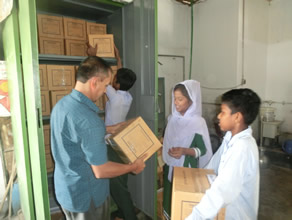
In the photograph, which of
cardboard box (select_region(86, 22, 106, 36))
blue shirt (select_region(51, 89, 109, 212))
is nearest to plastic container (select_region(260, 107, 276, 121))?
cardboard box (select_region(86, 22, 106, 36))

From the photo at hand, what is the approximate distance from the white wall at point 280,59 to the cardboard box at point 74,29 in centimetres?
400

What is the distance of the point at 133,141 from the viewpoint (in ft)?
4.62

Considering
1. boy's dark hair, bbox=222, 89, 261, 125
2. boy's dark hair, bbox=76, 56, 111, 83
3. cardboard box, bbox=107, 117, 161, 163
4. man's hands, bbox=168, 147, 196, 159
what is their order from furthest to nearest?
man's hands, bbox=168, 147, 196, 159, cardboard box, bbox=107, 117, 161, 163, boy's dark hair, bbox=76, 56, 111, 83, boy's dark hair, bbox=222, 89, 261, 125

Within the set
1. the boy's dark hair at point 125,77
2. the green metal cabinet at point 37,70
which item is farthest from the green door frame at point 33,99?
the boy's dark hair at point 125,77

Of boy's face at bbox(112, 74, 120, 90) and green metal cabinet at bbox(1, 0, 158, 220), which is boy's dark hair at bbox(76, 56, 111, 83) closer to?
green metal cabinet at bbox(1, 0, 158, 220)

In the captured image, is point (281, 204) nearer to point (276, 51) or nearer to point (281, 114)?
point (281, 114)

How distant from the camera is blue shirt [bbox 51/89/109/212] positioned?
110cm

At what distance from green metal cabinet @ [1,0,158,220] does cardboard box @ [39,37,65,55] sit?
94 millimetres

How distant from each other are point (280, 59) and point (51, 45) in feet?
14.2

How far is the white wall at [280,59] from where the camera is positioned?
412 centimetres

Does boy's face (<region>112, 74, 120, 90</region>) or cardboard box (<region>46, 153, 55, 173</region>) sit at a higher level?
boy's face (<region>112, 74, 120, 90</region>)

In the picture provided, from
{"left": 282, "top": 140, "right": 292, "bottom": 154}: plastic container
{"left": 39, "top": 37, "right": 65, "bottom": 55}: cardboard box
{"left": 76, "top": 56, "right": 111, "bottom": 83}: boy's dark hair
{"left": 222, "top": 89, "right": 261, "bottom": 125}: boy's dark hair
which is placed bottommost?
{"left": 282, "top": 140, "right": 292, "bottom": 154}: plastic container

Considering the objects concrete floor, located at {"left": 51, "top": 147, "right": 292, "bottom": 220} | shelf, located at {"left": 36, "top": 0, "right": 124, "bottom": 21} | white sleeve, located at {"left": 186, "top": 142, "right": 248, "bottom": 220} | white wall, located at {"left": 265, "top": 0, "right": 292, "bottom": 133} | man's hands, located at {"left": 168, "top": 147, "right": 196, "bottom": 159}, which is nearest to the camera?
white sleeve, located at {"left": 186, "top": 142, "right": 248, "bottom": 220}

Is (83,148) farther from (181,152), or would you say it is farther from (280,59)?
(280,59)
